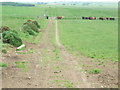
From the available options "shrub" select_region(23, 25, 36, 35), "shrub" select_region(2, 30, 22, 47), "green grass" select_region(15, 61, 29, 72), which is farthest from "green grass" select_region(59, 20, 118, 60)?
"green grass" select_region(15, 61, 29, 72)

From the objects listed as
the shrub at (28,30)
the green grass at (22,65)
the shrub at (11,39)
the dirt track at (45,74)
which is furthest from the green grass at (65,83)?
the shrub at (28,30)

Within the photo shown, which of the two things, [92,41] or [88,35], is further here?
[88,35]

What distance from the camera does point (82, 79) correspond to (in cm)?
1048

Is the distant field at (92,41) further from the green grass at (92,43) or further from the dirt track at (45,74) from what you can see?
the dirt track at (45,74)

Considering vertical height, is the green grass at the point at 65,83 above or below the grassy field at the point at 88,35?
above

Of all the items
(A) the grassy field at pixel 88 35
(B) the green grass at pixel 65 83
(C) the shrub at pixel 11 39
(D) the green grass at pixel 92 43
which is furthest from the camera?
(A) the grassy field at pixel 88 35

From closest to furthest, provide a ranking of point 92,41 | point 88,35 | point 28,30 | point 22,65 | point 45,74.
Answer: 1. point 45,74
2. point 22,65
3. point 92,41
4. point 28,30
5. point 88,35

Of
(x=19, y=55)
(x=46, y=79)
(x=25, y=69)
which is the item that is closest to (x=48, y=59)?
(x=19, y=55)

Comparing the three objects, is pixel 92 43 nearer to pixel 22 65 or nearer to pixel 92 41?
→ pixel 92 41

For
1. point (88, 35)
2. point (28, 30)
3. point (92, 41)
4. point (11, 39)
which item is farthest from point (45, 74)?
point (88, 35)

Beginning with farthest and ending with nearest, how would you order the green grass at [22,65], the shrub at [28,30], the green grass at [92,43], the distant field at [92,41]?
the shrub at [28,30]
the distant field at [92,41]
the green grass at [92,43]
the green grass at [22,65]

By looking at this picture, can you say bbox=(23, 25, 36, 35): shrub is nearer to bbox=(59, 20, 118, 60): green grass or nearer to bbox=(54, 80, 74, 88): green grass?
bbox=(59, 20, 118, 60): green grass

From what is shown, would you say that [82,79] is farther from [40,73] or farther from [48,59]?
[48,59]

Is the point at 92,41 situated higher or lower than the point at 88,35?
higher
